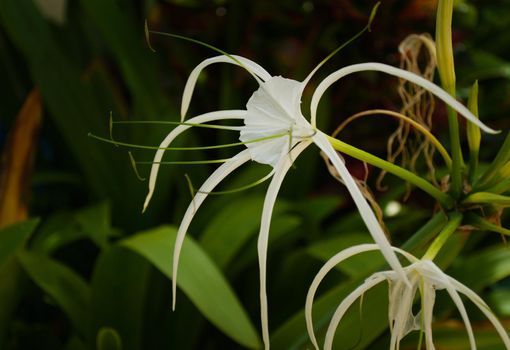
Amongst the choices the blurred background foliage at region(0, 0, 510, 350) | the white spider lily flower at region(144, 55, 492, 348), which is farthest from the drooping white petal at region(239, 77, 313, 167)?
the blurred background foliage at region(0, 0, 510, 350)

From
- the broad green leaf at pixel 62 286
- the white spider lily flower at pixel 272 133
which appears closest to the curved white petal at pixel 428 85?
the white spider lily flower at pixel 272 133

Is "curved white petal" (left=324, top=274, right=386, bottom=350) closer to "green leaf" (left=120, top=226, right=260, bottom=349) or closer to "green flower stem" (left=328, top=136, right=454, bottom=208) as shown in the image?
"green flower stem" (left=328, top=136, right=454, bottom=208)

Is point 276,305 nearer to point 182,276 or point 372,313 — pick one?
point 182,276

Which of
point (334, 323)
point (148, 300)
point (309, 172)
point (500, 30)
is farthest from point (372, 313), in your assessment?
point (500, 30)

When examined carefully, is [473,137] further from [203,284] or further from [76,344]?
[76,344]

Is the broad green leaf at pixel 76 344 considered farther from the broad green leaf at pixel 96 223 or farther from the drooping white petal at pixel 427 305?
the drooping white petal at pixel 427 305
